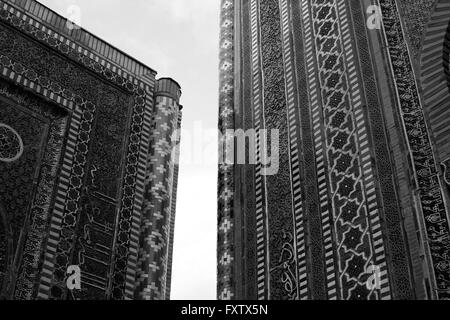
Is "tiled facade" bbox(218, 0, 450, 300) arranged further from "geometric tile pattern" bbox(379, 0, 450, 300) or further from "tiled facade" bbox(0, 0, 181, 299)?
"tiled facade" bbox(0, 0, 181, 299)

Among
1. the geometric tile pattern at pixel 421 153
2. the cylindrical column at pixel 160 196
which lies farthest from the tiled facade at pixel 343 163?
the cylindrical column at pixel 160 196

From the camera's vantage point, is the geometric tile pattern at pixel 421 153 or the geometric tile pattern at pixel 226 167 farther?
the geometric tile pattern at pixel 226 167

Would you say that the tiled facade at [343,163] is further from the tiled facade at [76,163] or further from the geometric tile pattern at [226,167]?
the tiled facade at [76,163]

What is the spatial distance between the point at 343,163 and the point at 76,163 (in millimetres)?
2475

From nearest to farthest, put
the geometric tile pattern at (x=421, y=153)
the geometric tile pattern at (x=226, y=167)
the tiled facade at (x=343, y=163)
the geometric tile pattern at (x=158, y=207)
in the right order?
the geometric tile pattern at (x=421, y=153)
the tiled facade at (x=343, y=163)
the geometric tile pattern at (x=226, y=167)
the geometric tile pattern at (x=158, y=207)

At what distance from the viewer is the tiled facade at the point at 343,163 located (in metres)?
4.21

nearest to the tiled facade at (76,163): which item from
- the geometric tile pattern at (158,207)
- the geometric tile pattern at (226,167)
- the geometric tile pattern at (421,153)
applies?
the geometric tile pattern at (158,207)

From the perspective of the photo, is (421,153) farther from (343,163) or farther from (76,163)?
(76,163)

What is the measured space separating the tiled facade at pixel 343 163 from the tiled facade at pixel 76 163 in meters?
0.93

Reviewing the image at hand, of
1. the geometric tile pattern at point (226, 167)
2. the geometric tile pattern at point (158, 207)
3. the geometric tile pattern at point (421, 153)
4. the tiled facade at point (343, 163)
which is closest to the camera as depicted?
the geometric tile pattern at point (421, 153)

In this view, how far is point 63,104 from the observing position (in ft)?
20.6

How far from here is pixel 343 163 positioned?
4.87 metres

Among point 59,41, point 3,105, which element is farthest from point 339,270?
point 59,41

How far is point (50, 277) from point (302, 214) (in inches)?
80.1
